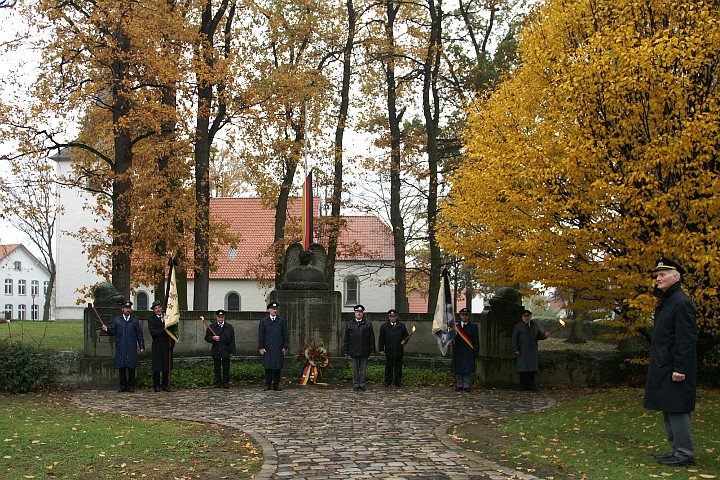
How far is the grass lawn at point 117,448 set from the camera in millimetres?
7324

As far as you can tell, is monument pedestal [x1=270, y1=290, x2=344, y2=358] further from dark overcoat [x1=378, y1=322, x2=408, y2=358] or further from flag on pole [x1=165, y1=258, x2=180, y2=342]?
flag on pole [x1=165, y1=258, x2=180, y2=342]

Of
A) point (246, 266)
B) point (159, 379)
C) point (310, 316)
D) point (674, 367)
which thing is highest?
point (246, 266)

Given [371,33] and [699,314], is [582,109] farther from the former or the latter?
[371,33]

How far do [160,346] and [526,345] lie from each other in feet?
24.6

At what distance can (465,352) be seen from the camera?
50.6 feet

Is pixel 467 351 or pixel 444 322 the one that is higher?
pixel 444 322

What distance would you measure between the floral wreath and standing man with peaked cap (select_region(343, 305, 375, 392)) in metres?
1.09

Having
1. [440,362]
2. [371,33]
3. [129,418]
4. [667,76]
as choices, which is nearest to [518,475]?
[129,418]

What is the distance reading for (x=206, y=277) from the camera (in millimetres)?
23422

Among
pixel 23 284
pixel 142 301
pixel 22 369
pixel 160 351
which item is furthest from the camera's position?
pixel 23 284

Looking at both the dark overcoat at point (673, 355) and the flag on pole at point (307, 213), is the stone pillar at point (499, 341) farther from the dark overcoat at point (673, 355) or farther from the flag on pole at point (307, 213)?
the dark overcoat at point (673, 355)

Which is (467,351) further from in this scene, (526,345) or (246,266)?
(246,266)

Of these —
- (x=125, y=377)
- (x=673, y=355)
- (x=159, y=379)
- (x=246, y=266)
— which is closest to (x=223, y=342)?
(x=159, y=379)

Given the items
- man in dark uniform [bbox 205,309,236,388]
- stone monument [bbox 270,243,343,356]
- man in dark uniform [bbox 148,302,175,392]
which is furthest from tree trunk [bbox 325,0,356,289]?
man in dark uniform [bbox 148,302,175,392]
